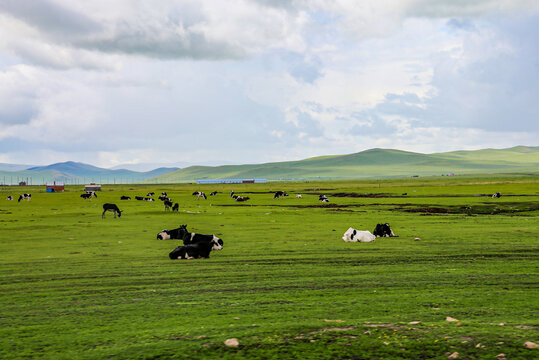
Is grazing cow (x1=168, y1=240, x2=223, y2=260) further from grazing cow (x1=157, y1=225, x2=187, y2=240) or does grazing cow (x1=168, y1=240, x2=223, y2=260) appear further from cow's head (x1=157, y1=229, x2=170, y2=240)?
cow's head (x1=157, y1=229, x2=170, y2=240)

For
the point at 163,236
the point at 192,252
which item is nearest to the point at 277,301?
the point at 192,252

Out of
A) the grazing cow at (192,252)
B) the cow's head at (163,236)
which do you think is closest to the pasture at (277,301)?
the grazing cow at (192,252)

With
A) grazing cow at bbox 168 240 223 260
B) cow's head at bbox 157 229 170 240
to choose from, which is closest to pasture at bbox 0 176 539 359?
grazing cow at bbox 168 240 223 260

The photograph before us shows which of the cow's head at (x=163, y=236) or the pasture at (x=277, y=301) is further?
the cow's head at (x=163, y=236)

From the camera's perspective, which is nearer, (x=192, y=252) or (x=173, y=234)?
(x=192, y=252)

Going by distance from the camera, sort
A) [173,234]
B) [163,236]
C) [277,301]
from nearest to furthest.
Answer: [277,301] < [163,236] < [173,234]

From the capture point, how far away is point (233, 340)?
7.75 meters

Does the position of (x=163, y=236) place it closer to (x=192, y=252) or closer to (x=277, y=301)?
(x=192, y=252)

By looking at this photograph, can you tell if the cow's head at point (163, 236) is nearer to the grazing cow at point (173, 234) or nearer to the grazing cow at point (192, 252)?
the grazing cow at point (173, 234)

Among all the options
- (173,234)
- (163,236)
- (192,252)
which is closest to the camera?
(192,252)

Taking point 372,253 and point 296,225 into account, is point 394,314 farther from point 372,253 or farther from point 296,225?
point 296,225

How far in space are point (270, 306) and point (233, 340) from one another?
2.76 meters

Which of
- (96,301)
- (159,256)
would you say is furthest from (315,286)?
(159,256)

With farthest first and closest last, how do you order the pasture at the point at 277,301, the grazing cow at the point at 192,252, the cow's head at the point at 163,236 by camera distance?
the cow's head at the point at 163,236 < the grazing cow at the point at 192,252 < the pasture at the point at 277,301
